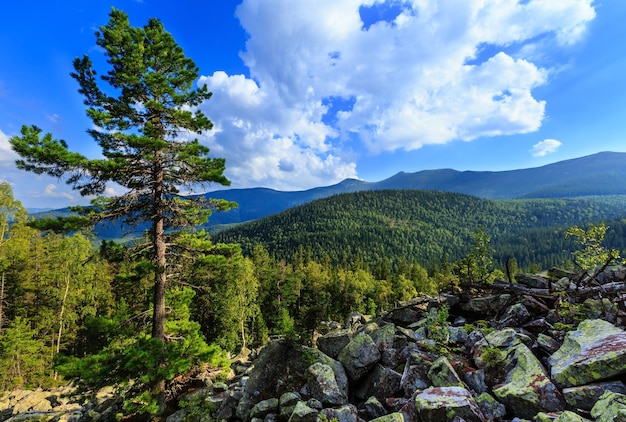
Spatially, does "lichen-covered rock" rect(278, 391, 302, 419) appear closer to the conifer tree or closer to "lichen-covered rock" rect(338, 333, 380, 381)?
"lichen-covered rock" rect(338, 333, 380, 381)

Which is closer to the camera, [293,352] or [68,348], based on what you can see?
[293,352]

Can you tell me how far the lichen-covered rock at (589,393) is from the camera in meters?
4.00

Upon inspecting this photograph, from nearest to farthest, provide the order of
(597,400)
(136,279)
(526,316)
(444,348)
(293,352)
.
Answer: (597,400) < (444,348) < (526,316) < (293,352) < (136,279)

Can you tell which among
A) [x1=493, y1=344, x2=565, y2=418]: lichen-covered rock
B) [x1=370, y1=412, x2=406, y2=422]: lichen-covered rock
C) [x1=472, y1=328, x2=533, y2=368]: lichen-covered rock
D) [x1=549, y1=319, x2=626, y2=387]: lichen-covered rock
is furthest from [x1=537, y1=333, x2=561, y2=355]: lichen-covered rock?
[x1=370, y1=412, x2=406, y2=422]: lichen-covered rock

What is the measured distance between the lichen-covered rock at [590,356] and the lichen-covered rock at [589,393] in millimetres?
146

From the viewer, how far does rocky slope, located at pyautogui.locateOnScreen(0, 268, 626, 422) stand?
14.0ft

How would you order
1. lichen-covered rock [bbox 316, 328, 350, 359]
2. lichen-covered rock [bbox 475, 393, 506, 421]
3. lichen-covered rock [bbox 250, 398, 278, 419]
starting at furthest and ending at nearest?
1. lichen-covered rock [bbox 316, 328, 350, 359]
2. lichen-covered rock [bbox 250, 398, 278, 419]
3. lichen-covered rock [bbox 475, 393, 506, 421]

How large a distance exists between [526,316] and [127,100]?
1552 cm

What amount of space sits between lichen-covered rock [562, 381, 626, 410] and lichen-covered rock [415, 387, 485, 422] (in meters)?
1.36

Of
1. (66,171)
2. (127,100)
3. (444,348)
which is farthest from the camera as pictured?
(127,100)

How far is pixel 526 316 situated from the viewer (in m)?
7.13

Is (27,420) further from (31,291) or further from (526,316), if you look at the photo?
(31,291)

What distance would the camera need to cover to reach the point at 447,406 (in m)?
4.29

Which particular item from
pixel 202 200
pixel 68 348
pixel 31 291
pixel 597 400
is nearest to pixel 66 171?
pixel 202 200
